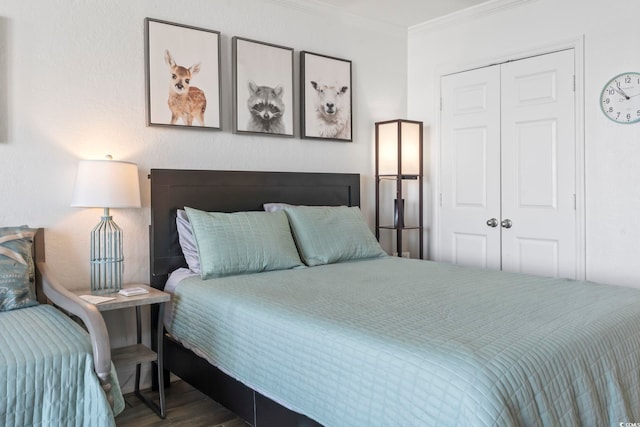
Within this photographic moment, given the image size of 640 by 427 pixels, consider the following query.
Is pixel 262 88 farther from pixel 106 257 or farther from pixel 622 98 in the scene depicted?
pixel 622 98

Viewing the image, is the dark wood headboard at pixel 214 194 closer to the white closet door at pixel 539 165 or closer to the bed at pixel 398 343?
the bed at pixel 398 343

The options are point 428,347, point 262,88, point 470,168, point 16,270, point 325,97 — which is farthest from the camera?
point 470,168

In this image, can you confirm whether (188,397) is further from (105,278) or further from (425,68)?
(425,68)

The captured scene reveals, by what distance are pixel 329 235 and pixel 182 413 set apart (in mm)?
1314

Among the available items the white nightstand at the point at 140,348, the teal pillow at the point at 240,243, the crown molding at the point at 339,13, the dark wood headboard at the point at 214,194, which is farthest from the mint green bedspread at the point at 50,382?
the crown molding at the point at 339,13

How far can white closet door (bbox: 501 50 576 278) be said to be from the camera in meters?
3.41

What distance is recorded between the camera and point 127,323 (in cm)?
292

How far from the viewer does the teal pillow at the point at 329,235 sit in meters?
3.15

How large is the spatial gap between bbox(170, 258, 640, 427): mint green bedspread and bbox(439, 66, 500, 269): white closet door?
4.37 ft

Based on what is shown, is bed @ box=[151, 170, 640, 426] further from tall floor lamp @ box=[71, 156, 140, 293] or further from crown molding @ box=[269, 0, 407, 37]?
crown molding @ box=[269, 0, 407, 37]

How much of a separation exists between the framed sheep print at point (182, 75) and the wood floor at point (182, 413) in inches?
61.3

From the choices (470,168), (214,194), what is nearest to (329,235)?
(214,194)

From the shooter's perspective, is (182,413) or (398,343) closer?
(398,343)

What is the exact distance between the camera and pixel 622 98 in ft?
10.3
